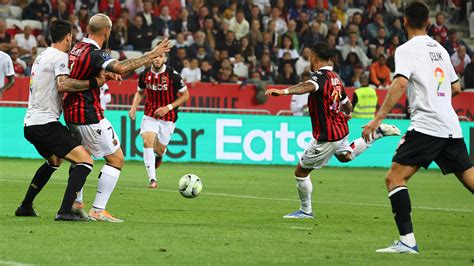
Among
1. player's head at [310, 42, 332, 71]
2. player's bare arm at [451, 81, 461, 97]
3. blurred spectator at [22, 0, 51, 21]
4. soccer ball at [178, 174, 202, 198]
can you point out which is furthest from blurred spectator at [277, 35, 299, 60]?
player's bare arm at [451, 81, 461, 97]

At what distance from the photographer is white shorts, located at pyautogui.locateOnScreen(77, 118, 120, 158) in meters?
12.1

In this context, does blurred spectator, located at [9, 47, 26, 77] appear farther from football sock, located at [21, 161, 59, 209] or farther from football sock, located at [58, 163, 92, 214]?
football sock, located at [58, 163, 92, 214]

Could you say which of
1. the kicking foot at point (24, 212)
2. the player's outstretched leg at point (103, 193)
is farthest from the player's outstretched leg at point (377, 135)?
the kicking foot at point (24, 212)

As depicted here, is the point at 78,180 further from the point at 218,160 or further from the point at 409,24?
the point at 218,160

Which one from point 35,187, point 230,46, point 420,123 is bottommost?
point 230,46

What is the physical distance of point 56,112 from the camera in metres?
12.2

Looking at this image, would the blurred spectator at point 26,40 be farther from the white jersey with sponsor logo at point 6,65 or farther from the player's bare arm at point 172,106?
the player's bare arm at point 172,106

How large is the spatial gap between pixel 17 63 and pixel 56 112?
576 inches

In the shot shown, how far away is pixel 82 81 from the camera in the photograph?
39.3 feet

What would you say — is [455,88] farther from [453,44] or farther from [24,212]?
[453,44]

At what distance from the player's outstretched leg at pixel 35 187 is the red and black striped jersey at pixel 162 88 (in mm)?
6685

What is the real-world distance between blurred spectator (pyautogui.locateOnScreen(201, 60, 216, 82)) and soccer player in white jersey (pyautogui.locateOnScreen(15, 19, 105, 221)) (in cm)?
1591

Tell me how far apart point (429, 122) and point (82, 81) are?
4.18m

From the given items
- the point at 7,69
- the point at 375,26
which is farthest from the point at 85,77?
the point at 375,26
